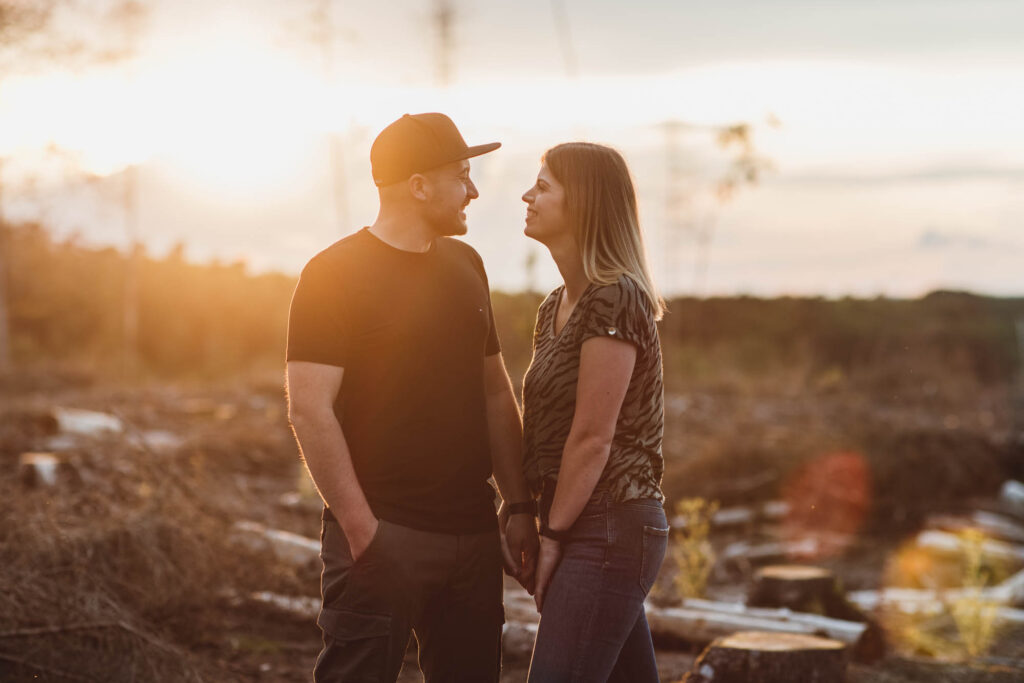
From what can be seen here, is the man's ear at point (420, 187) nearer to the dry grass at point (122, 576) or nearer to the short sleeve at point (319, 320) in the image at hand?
the short sleeve at point (319, 320)

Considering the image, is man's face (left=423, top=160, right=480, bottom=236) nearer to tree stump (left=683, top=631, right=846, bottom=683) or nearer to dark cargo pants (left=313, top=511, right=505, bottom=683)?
dark cargo pants (left=313, top=511, right=505, bottom=683)

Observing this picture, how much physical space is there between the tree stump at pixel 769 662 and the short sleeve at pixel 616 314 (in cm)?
241

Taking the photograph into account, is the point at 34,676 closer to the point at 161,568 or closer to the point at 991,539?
the point at 161,568

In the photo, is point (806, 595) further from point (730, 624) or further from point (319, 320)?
point (319, 320)

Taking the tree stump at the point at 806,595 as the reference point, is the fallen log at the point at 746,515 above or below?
below

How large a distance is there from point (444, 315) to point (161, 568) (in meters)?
3.25

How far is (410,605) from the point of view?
110 inches

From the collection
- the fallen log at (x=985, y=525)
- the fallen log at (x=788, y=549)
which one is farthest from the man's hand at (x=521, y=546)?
the fallen log at (x=985, y=525)

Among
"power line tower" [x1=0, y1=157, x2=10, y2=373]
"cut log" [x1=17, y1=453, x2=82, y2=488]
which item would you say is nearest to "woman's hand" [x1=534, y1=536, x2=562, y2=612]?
"cut log" [x1=17, y1=453, x2=82, y2=488]

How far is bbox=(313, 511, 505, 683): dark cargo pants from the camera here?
271cm

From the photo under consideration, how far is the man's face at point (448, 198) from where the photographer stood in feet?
9.59

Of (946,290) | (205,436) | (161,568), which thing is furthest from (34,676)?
(946,290)

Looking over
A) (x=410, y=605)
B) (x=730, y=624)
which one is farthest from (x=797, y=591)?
(x=410, y=605)

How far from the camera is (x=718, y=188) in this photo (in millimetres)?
18016
